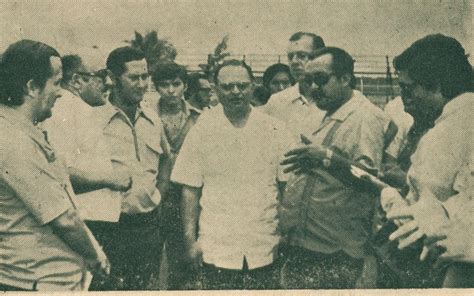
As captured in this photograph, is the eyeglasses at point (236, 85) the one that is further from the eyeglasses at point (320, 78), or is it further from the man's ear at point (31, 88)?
the man's ear at point (31, 88)

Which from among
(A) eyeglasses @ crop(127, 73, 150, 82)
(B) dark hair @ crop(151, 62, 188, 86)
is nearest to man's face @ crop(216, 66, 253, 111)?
(B) dark hair @ crop(151, 62, 188, 86)

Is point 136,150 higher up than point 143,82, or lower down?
lower down

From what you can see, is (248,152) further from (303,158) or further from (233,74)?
(233,74)

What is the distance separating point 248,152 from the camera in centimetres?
391

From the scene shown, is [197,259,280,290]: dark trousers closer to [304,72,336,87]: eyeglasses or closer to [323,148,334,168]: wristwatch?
[323,148,334,168]: wristwatch

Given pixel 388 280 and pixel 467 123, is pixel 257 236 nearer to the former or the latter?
pixel 388 280

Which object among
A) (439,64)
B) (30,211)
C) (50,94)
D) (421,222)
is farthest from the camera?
(439,64)

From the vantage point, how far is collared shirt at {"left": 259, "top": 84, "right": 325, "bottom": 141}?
3.96 meters

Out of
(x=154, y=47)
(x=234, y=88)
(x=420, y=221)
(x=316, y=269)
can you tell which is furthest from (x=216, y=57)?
(x=420, y=221)

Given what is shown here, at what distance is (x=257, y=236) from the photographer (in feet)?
12.7

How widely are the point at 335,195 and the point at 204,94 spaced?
3.03ft

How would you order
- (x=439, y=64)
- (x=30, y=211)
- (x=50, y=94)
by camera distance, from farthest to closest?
1. (x=439, y=64)
2. (x=50, y=94)
3. (x=30, y=211)

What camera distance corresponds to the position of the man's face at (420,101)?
12.8 feet

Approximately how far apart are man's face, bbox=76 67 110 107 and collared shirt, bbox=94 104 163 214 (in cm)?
5
